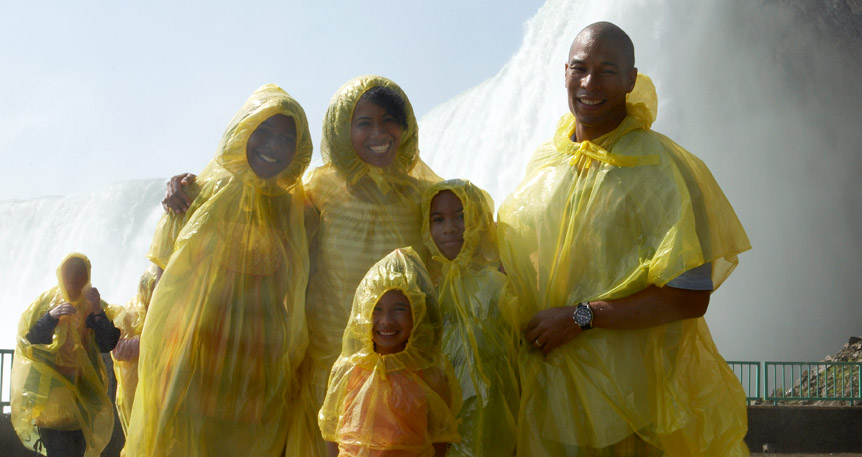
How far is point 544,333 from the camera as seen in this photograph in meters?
2.49

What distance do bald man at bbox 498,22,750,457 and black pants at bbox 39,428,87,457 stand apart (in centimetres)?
420

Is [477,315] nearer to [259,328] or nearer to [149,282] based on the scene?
[259,328]

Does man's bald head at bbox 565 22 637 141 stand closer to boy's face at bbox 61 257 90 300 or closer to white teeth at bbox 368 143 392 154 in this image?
white teeth at bbox 368 143 392 154

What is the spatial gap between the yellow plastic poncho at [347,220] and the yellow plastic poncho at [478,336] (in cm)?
20

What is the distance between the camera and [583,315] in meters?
2.45

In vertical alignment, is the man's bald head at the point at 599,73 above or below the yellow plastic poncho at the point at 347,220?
above

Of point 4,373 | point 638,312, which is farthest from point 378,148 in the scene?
point 4,373

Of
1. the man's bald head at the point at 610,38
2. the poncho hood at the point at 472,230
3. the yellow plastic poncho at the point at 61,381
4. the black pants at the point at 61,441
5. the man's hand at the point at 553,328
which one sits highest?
the man's bald head at the point at 610,38

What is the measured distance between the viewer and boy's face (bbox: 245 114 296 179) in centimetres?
295

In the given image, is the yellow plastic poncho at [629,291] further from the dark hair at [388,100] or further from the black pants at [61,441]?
the black pants at [61,441]

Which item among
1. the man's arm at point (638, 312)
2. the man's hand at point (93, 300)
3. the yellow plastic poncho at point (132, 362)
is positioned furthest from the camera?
the man's hand at point (93, 300)

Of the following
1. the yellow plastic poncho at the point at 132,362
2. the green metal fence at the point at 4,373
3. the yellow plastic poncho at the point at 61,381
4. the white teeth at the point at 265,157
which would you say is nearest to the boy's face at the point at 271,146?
the white teeth at the point at 265,157

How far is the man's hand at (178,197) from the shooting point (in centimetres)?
299

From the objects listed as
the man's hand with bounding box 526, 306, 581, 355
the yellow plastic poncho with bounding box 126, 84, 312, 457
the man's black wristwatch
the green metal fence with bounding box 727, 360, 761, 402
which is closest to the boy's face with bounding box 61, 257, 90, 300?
the yellow plastic poncho with bounding box 126, 84, 312, 457
